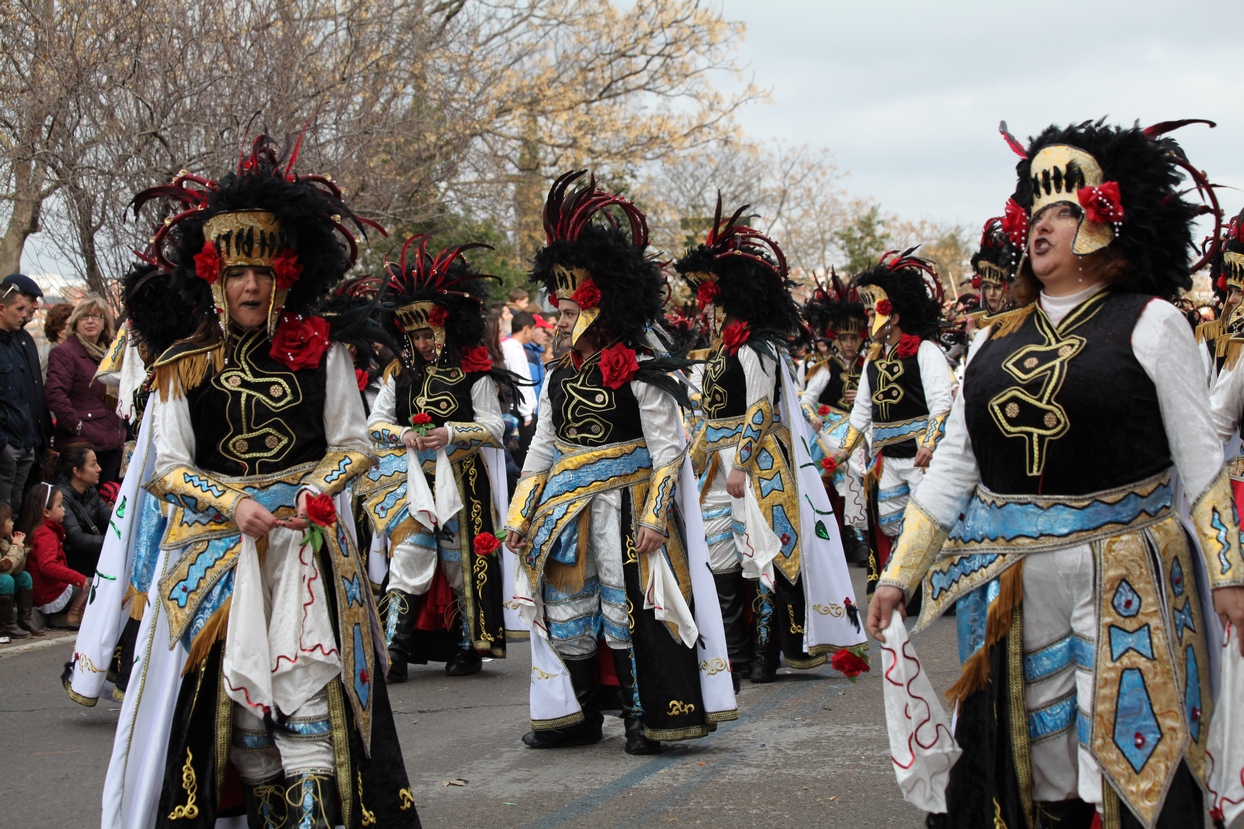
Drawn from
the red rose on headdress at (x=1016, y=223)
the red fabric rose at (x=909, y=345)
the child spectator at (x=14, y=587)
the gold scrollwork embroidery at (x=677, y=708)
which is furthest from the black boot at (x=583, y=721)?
the child spectator at (x=14, y=587)

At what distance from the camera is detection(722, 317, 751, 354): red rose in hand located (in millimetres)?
8172

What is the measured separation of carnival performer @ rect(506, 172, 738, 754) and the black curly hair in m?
2.70

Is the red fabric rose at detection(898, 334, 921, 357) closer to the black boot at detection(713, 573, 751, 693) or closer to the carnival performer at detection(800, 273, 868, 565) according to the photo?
the carnival performer at detection(800, 273, 868, 565)

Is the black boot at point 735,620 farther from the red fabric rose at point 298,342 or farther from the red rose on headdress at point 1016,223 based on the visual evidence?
the red rose on headdress at point 1016,223

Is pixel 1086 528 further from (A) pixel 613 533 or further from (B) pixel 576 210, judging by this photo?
(B) pixel 576 210

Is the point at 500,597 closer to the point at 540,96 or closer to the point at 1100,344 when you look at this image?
the point at 1100,344

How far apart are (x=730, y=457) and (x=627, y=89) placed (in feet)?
62.3

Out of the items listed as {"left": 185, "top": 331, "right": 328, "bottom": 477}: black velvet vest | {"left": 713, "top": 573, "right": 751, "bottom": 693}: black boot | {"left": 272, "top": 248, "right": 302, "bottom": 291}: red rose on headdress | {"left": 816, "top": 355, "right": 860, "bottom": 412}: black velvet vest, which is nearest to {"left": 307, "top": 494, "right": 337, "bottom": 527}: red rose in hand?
{"left": 185, "top": 331, "right": 328, "bottom": 477}: black velvet vest

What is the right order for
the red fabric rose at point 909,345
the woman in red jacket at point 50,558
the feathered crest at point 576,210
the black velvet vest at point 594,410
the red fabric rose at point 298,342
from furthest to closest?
1. the red fabric rose at point 909,345
2. the woman in red jacket at point 50,558
3. the feathered crest at point 576,210
4. the black velvet vest at point 594,410
5. the red fabric rose at point 298,342

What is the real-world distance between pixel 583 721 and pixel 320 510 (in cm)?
256

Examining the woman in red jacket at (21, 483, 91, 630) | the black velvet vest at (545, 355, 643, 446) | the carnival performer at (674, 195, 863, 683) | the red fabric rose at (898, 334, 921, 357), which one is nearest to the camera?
the black velvet vest at (545, 355, 643, 446)

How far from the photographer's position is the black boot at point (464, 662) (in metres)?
8.59

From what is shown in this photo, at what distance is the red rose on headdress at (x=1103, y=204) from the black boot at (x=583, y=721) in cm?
346

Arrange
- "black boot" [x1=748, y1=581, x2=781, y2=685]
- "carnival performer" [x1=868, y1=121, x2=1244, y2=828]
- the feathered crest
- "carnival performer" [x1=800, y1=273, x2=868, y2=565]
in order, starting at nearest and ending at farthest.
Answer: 1. "carnival performer" [x1=868, y1=121, x2=1244, y2=828]
2. the feathered crest
3. "black boot" [x1=748, y1=581, x2=781, y2=685]
4. "carnival performer" [x1=800, y1=273, x2=868, y2=565]
